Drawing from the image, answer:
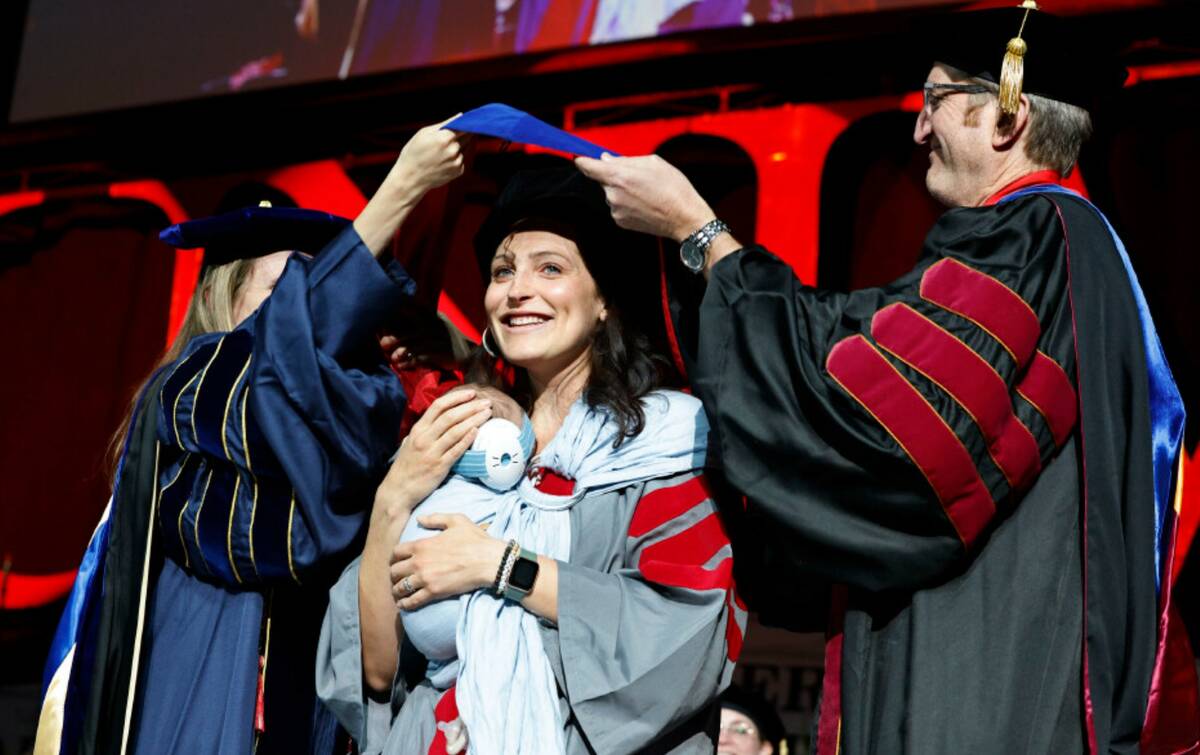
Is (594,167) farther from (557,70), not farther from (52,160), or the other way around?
(52,160)

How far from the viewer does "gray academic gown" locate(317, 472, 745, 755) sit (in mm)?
2490

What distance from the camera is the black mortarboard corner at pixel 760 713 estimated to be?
434cm

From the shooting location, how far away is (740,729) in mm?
4305

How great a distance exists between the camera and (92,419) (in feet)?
19.2

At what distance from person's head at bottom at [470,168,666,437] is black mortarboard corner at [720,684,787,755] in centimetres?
170

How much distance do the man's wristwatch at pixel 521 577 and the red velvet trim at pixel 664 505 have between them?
22 cm

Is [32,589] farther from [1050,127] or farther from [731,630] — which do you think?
[1050,127]

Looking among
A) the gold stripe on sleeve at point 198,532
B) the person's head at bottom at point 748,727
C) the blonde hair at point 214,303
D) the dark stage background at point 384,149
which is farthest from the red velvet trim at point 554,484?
the person's head at bottom at point 748,727

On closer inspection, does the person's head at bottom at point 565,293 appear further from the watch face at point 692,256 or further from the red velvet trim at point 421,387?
the watch face at point 692,256

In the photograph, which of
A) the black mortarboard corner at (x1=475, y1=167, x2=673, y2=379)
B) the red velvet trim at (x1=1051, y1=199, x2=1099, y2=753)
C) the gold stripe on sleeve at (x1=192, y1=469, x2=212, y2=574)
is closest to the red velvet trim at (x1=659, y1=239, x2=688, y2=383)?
the black mortarboard corner at (x1=475, y1=167, x2=673, y2=379)

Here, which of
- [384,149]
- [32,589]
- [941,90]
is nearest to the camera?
[941,90]

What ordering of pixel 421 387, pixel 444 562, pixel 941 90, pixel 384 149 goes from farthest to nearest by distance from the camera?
1. pixel 384 149
2. pixel 421 387
3. pixel 941 90
4. pixel 444 562

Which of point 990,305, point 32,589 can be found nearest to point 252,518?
point 990,305

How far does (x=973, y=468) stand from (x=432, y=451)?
1.03 metres
